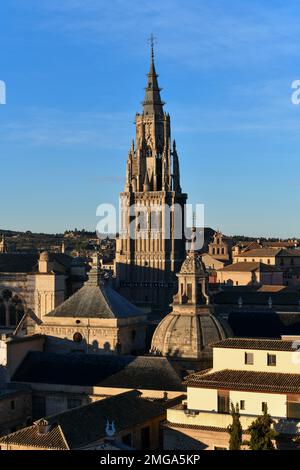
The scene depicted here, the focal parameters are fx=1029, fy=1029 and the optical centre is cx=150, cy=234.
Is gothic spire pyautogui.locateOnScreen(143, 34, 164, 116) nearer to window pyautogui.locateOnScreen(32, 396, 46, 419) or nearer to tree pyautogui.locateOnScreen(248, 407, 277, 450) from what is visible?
window pyautogui.locateOnScreen(32, 396, 46, 419)

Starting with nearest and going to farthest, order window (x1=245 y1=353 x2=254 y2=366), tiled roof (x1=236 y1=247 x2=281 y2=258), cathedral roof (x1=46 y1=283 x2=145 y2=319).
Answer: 1. window (x1=245 y1=353 x2=254 y2=366)
2. cathedral roof (x1=46 y1=283 x2=145 y2=319)
3. tiled roof (x1=236 y1=247 x2=281 y2=258)

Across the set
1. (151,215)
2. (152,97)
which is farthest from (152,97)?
(151,215)

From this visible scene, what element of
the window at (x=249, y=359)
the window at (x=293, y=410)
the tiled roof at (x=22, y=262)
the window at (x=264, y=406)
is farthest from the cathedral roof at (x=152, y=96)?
the window at (x=293, y=410)

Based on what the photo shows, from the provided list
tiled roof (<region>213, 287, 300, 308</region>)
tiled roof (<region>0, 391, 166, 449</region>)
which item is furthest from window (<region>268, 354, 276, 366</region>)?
tiled roof (<region>213, 287, 300, 308</region>)

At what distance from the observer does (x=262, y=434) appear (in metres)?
35.4

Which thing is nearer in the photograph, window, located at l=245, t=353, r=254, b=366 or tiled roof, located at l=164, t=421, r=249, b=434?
tiled roof, located at l=164, t=421, r=249, b=434

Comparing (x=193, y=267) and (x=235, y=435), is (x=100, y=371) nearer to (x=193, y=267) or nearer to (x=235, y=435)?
(x=193, y=267)

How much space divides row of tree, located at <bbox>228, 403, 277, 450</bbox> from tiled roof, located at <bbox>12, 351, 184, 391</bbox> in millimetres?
10415

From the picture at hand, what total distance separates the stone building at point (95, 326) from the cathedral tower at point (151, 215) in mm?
38418

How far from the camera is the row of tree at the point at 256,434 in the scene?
35062 millimetres

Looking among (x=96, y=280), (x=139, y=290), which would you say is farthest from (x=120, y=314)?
(x=139, y=290)

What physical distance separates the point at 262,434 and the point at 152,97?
69.7 metres

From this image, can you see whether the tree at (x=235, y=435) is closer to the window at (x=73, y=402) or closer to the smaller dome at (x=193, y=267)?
the window at (x=73, y=402)

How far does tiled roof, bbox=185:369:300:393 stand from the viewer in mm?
39219
